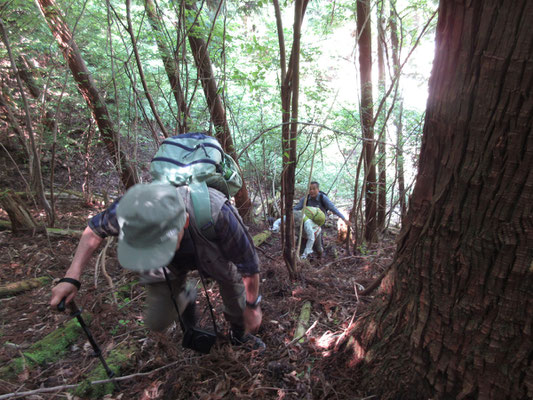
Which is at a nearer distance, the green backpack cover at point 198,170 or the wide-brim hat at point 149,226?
the wide-brim hat at point 149,226

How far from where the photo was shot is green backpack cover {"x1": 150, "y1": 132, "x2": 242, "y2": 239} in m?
1.88

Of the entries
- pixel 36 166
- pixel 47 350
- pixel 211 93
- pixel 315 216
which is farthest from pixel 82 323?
pixel 315 216

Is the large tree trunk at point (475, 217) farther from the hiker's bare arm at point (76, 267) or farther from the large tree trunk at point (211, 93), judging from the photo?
the large tree trunk at point (211, 93)

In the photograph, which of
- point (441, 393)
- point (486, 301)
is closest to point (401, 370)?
point (441, 393)

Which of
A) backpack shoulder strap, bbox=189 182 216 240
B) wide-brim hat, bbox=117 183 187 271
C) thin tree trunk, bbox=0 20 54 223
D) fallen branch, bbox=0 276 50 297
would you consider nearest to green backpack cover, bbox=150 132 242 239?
backpack shoulder strap, bbox=189 182 216 240

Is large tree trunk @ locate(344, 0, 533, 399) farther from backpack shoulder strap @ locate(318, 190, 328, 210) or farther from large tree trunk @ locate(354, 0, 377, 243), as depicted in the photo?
backpack shoulder strap @ locate(318, 190, 328, 210)

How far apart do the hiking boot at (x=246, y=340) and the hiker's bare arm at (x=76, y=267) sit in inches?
51.7

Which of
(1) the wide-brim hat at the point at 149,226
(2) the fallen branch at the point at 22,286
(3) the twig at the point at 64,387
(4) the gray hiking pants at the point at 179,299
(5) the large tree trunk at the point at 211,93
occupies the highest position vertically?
(5) the large tree trunk at the point at 211,93

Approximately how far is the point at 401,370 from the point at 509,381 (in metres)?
0.48

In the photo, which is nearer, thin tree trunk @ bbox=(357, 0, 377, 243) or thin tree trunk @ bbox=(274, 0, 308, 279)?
thin tree trunk @ bbox=(274, 0, 308, 279)

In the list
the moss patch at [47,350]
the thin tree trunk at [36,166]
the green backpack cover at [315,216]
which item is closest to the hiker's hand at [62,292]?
the moss patch at [47,350]

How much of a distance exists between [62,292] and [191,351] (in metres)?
1.20

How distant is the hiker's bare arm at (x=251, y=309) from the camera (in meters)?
2.28

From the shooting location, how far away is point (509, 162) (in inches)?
43.3
